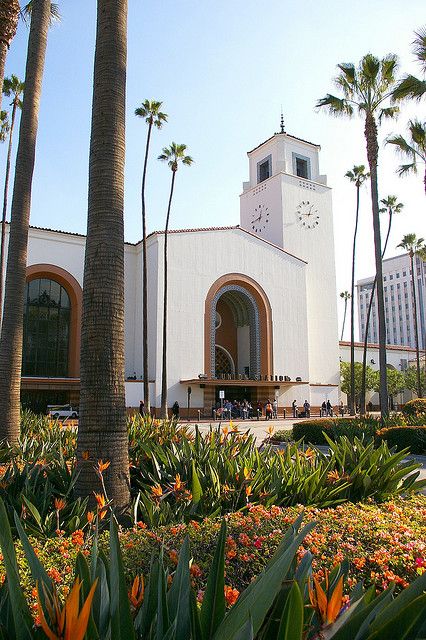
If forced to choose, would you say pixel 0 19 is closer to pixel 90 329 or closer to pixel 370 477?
pixel 90 329

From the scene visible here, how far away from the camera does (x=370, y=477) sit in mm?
5762

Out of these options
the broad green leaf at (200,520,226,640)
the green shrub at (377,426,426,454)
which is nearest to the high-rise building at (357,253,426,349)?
the green shrub at (377,426,426,454)

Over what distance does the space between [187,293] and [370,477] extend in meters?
30.8

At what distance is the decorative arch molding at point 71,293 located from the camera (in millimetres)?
33562

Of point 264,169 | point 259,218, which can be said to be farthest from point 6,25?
point 264,169

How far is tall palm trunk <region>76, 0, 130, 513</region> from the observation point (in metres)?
5.16

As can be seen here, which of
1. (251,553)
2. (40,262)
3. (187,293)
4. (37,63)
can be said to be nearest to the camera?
(251,553)

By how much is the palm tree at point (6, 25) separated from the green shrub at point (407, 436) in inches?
498

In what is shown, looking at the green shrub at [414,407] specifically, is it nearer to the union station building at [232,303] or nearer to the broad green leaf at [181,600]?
the union station building at [232,303]

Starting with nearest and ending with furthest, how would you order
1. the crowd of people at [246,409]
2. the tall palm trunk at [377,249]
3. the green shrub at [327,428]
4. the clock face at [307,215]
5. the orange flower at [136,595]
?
the orange flower at [136,595] < the green shrub at [327,428] < the tall palm trunk at [377,249] < the crowd of people at [246,409] < the clock face at [307,215]

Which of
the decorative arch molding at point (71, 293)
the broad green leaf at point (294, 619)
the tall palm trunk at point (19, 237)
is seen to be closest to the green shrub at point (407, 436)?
the tall palm trunk at point (19, 237)

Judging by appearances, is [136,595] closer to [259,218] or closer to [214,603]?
[214,603]

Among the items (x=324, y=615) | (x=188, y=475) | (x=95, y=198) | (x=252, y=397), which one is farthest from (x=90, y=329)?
(x=252, y=397)

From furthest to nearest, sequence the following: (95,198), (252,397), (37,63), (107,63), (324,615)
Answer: (252,397) → (37,63) → (107,63) → (95,198) → (324,615)
